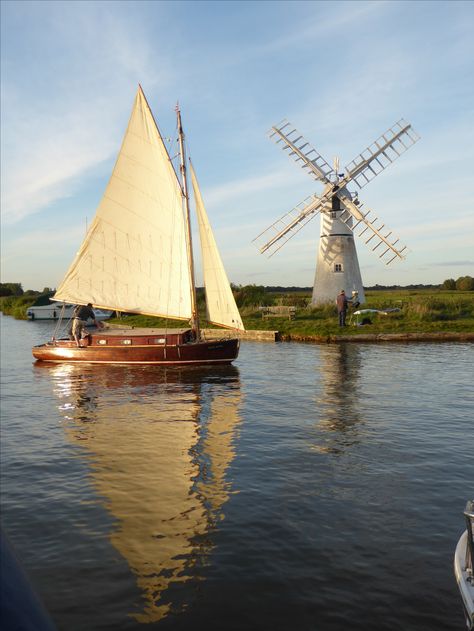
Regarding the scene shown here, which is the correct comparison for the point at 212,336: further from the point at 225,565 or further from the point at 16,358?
the point at 225,565

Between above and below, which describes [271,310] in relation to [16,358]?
above

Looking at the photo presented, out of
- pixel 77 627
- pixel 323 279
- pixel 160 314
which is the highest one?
pixel 323 279

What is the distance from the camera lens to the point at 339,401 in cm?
2227

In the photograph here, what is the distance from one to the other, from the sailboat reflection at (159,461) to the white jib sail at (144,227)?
718cm

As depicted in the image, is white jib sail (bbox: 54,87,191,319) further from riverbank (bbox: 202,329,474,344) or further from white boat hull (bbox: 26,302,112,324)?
white boat hull (bbox: 26,302,112,324)

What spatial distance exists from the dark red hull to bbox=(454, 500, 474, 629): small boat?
Answer: 26239 millimetres

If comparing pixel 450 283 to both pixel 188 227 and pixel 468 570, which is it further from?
pixel 468 570

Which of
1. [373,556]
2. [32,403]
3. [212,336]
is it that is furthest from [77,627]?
[212,336]

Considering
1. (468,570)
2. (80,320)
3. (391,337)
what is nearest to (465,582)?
(468,570)

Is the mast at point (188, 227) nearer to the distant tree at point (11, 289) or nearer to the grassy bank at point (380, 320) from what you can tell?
the grassy bank at point (380, 320)

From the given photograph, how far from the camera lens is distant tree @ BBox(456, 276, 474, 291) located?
93.6 metres

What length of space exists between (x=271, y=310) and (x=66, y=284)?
2524 centimetres

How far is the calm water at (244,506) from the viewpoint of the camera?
8.14m

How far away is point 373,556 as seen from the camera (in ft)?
30.8
